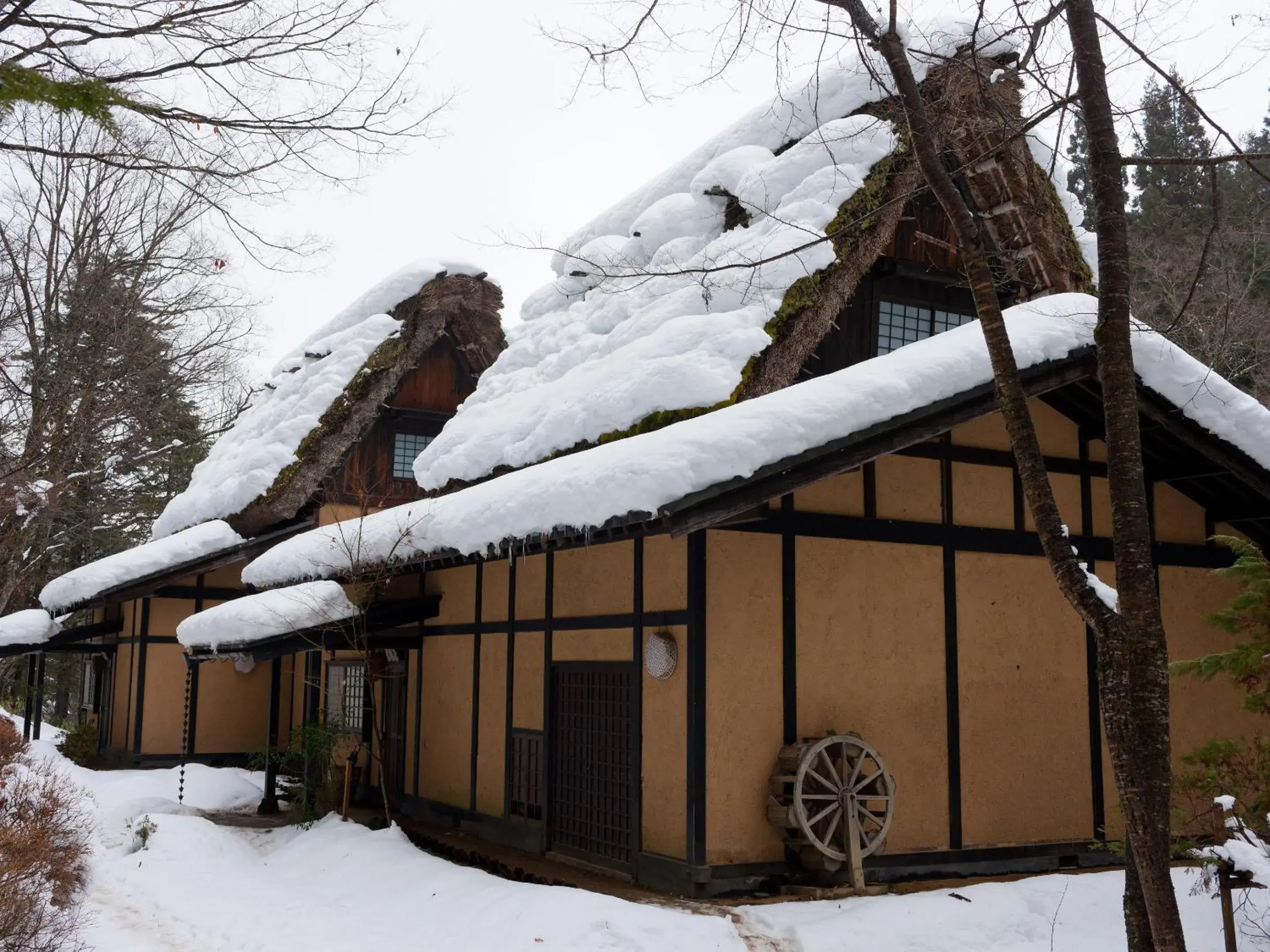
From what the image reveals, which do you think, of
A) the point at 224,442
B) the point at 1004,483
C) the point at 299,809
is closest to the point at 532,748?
the point at 299,809

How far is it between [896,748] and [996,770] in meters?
0.97

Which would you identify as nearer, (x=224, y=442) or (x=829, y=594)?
(x=829, y=594)

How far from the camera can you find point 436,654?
37.9 ft

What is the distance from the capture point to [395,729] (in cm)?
1220

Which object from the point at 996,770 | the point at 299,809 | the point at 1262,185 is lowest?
the point at 299,809

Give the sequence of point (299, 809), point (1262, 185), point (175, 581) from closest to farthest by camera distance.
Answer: point (299, 809) < point (175, 581) < point (1262, 185)

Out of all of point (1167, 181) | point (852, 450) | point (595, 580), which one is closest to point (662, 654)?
point (595, 580)

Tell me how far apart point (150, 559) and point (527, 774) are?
839 cm

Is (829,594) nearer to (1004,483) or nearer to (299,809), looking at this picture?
(1004,483)

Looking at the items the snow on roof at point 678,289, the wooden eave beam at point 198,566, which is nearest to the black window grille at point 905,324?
the snow on roof at point 678,289

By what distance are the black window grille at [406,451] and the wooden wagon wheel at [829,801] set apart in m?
8.96

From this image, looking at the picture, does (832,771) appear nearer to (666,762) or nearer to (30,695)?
(666,762)

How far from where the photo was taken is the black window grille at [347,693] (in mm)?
12930

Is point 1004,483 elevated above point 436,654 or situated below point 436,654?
above
